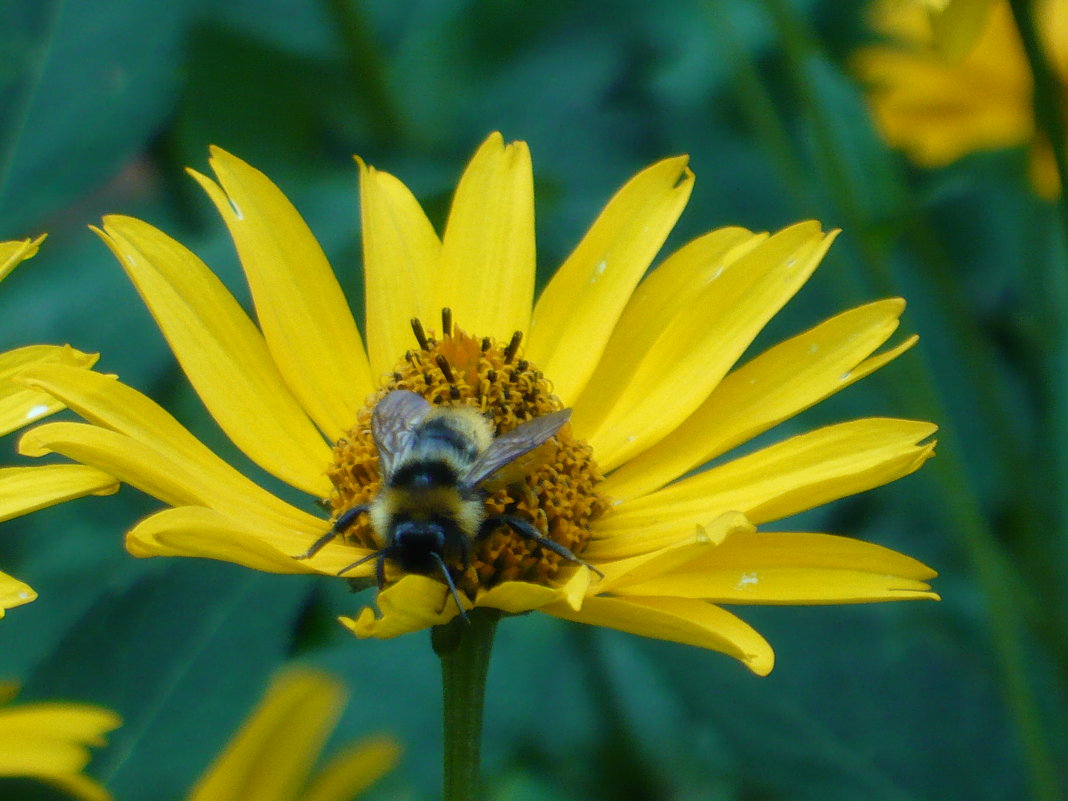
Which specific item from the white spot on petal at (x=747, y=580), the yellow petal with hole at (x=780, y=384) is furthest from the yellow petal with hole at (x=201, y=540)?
the yellow petal with hole at (x=780, y=384)

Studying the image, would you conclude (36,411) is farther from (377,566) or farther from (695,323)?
(695,323)

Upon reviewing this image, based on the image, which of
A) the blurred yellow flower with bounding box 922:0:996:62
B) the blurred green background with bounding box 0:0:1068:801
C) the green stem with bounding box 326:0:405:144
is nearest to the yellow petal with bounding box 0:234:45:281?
the blurred green background with bounding box 0:0:1068:801

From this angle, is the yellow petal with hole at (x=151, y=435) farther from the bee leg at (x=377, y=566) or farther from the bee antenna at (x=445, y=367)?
the bee antenna at (x=445, y=367)

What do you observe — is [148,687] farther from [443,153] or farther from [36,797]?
[443,153]

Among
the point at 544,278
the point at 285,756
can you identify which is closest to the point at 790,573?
the point at 285,756

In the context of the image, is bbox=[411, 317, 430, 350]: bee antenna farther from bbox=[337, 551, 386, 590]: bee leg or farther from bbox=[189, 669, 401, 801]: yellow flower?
bbox=[189, 669, 401, 801]: yellow flower

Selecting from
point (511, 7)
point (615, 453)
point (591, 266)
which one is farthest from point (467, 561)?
point (511, 7)
